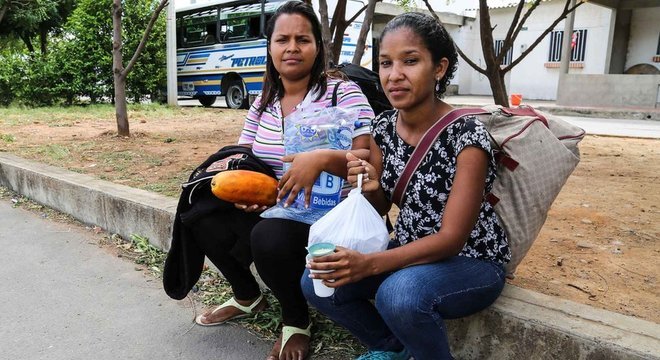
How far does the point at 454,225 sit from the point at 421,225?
208 millimetres

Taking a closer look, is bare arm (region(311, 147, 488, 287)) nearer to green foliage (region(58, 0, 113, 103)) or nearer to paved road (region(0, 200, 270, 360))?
paved road (region(0, 200, 270, 360))

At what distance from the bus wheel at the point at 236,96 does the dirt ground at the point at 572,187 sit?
4.46 m

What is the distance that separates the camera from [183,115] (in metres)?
11.9

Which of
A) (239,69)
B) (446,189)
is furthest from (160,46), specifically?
(446,189)

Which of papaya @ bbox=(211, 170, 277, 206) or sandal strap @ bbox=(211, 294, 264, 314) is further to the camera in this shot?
sandal strap @ bbox=(211, 294, 264, 314)

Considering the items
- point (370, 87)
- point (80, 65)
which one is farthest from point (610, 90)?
point (370, 87)

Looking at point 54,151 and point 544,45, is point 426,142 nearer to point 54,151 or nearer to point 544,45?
point 54,151

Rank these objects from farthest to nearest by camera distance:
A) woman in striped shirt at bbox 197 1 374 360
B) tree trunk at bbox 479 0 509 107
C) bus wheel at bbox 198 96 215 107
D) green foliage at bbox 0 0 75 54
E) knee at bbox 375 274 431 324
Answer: bus wheel at bbox 198 96 215 107 < green foliage at bbox 0 0 75 54 < tree trunk at bbox 479 0 509 107 < woman in striped shirt at bbox 197 1 374 360 < knee at bbox 375 274 431 324

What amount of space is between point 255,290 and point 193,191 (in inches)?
23.5

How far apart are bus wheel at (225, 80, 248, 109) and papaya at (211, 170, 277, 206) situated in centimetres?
1228

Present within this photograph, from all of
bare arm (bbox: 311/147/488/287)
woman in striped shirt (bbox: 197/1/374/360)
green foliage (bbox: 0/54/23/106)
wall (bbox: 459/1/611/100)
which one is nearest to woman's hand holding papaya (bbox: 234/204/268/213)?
woman in striped shirt (bbox: 197/1/374/360)

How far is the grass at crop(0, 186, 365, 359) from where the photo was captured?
92.4 inches

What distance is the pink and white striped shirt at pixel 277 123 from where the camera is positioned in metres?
2.30

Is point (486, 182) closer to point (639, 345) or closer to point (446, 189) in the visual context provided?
point (446, 189)
